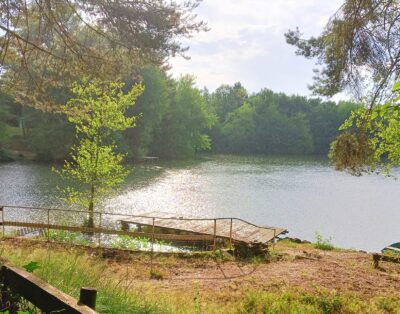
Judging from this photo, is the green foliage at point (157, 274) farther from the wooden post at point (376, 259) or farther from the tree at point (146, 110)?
the tree at point (146, 110)

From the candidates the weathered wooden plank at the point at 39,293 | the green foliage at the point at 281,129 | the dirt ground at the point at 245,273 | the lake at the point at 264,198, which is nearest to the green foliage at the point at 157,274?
the dirt ground at the point at 245,273

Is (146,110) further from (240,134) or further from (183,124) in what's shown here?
(240,134)

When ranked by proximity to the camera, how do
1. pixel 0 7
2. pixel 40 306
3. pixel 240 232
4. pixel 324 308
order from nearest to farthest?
pixel 40 306
pixel 324 308
pixel 0 7
pixel 240 232

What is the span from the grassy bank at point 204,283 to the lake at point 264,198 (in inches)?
445

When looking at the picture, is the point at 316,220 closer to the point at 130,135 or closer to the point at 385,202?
the point at 385,202

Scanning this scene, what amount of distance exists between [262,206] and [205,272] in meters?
18.6

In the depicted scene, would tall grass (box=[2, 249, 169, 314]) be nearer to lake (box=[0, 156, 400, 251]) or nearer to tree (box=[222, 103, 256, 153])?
lake (box=[0, 156, 400, 251])

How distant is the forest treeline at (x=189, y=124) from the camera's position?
4850cm

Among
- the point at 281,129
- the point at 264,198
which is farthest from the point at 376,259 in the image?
the point at 281,129

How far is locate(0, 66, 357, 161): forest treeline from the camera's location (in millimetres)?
48500

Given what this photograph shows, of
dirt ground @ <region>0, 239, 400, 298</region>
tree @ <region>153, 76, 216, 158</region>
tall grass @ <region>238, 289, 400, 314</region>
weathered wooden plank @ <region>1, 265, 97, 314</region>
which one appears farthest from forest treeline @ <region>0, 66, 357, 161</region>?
weathered wooden plank @ <region>1, 265, 97, 314</region>

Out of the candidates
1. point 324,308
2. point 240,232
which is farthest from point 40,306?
point 240,232

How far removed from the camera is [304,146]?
84.9 meters

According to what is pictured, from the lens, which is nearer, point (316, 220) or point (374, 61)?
point (374, 61)
